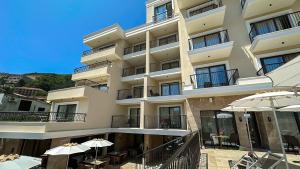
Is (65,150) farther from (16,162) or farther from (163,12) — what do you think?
(163,12)

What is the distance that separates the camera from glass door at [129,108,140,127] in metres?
15.7

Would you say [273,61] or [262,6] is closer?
[273,61]

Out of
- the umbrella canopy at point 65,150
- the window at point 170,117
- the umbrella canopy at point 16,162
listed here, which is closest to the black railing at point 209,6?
the window at point 170,117

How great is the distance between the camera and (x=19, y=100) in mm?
18781

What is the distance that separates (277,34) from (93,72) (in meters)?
17.0

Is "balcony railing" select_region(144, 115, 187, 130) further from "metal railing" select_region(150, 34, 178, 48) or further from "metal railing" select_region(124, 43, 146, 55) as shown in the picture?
"metal railing" select_region(124, 43, 146, 55)

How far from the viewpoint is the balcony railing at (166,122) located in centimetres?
1287

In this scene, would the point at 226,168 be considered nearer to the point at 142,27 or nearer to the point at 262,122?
the point at 262,122

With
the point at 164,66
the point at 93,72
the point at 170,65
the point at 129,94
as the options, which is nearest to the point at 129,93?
the point at 129,94

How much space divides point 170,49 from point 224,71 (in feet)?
19.9

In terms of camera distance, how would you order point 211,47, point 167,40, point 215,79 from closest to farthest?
point 211,47 < point 215,79 < point 167,40

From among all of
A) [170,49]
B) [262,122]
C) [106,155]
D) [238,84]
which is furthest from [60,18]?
[262,122]

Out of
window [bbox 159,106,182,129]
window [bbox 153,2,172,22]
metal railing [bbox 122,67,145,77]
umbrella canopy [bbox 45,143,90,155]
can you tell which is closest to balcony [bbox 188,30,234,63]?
window [bbox 159,106,182,129]

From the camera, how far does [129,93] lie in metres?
17.5
